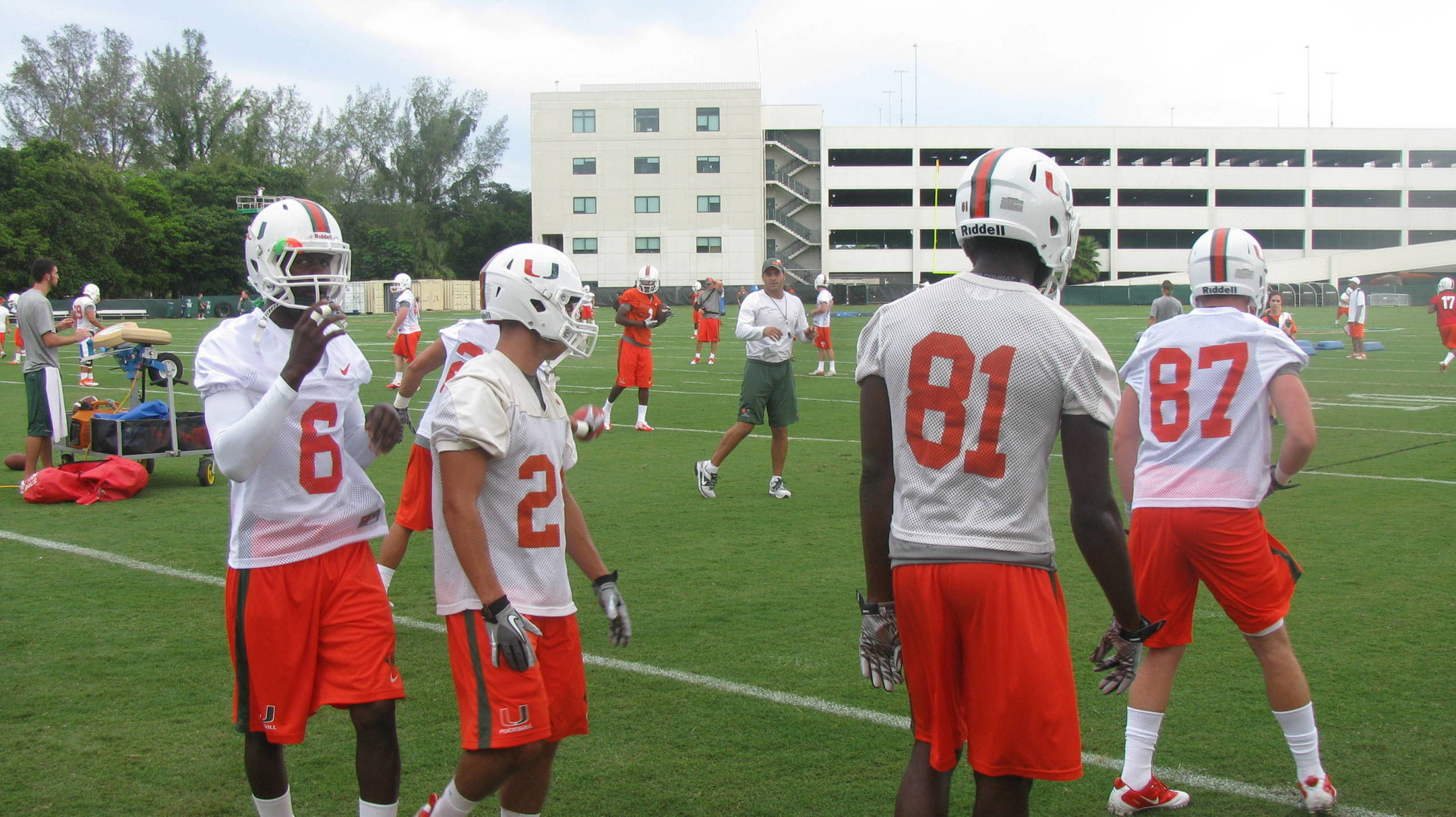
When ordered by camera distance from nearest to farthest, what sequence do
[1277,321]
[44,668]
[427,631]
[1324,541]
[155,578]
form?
[44,668]
[427,631]
[155,578]
[1324,541]
[1277,321]

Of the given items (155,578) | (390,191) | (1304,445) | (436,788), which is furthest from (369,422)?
(390,191)

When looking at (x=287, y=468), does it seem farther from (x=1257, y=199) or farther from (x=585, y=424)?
(x=1257, y=199)

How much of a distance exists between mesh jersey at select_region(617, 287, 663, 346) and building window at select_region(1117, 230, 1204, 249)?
67239 millimetres

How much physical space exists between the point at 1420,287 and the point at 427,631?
65.8 metres

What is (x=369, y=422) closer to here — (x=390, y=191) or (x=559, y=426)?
(x=559, y=426)

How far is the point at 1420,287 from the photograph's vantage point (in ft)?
→ 194

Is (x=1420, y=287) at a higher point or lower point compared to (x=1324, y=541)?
higher

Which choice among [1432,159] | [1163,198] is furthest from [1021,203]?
[1432,159]

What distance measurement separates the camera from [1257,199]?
75.3 metres

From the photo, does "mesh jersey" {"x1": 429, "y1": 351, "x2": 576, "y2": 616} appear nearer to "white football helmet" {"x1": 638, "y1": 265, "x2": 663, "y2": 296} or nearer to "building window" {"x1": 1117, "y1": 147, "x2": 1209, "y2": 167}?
"white football helmet" {"x1": 638, "y1": 265, "x2": 663, "y2": 296}

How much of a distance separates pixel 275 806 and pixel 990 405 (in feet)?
8.24

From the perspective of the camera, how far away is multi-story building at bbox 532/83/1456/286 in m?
71.9

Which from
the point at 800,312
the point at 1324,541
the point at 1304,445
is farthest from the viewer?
the point at 800,312

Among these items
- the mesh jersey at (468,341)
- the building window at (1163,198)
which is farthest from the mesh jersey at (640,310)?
the building window at (1163,198)
